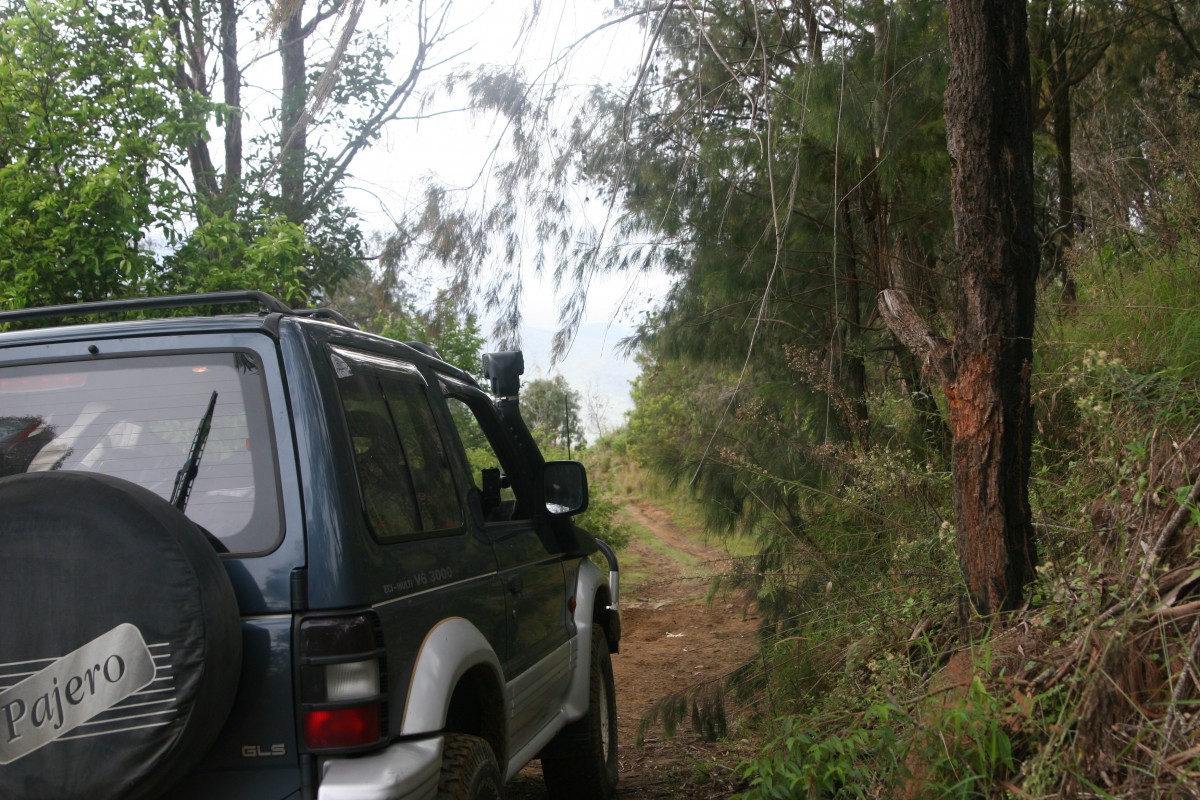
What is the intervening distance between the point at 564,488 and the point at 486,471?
43 centimetres

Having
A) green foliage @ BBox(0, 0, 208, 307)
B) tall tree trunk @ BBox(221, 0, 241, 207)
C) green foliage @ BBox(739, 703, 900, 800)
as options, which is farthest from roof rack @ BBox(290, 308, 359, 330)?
tall tree trunk @ BBox(221, 0, 241, 207)

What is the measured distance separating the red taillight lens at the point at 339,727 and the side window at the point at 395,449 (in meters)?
0.49

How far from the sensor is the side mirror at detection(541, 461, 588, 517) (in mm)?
4406

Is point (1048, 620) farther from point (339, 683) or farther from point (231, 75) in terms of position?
point (231, 75)

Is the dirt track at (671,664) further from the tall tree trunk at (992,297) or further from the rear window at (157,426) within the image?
the rear window at (157,426)

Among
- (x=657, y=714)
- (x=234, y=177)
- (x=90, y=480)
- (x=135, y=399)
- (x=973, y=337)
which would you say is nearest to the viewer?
(x=90, y=480)

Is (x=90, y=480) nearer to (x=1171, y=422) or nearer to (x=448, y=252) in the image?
(x=448, y=252)

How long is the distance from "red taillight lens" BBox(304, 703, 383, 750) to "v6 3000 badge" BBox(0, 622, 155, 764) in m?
0.39

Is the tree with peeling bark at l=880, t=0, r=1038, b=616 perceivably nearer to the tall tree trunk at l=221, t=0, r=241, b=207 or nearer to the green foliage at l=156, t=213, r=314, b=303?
the green foliage at l=156, t=213, r=314, b=303

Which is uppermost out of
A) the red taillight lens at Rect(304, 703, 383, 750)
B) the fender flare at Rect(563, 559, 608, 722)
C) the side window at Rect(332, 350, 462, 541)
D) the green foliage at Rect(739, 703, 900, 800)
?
the side window at Rect(332, 350, 462, 541)

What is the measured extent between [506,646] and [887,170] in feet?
15.9

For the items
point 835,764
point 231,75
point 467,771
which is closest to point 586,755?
point 835,764

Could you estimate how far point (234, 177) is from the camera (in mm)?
13547

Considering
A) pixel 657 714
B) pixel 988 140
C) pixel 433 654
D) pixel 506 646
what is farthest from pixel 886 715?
pixel 657 714
